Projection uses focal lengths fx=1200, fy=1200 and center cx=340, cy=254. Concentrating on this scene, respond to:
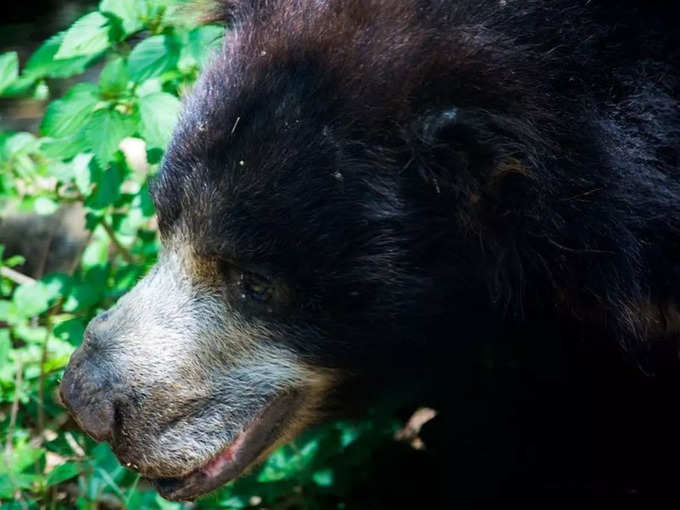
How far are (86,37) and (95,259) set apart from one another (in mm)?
1283

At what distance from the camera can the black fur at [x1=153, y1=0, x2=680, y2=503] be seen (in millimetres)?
2916

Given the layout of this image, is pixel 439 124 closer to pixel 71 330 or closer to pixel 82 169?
pixel 82 169

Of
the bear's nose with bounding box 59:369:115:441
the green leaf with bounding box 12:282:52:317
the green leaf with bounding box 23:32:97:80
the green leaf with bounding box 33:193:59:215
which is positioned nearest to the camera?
the bear's nose with bounding box 59:369:115:441

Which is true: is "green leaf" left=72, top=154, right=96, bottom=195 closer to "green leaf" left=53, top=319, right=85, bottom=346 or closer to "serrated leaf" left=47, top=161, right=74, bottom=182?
"serrated leaf" left=47, top=161, right=74, bottom=182

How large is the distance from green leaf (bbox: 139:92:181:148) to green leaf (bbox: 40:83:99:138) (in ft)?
A: 0.58

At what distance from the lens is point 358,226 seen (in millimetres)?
3057

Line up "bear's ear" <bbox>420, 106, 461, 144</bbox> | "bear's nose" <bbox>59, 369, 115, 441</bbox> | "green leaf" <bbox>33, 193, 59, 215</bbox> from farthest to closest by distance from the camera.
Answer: "green leaf" <bbox>33, 193, 59, 215</bbox>, "bear's nose" <bbox>59, 369, 115, 441</bbox>, "bear's ear" <bbox>420, 106, 461, 144</bbox>

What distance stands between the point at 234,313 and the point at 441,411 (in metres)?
1.16

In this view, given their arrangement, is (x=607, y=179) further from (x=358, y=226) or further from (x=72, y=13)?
(x=72, y=13)

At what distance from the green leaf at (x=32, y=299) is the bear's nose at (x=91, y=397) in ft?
3.25

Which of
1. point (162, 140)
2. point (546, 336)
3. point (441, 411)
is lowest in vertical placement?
point (441, 411)

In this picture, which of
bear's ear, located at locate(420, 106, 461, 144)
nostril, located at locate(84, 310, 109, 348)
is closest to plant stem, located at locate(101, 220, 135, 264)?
nostril, located at locate(84, 310, 109, 348)

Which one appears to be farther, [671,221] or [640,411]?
[640,411]

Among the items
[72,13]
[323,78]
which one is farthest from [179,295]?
[72,13]
